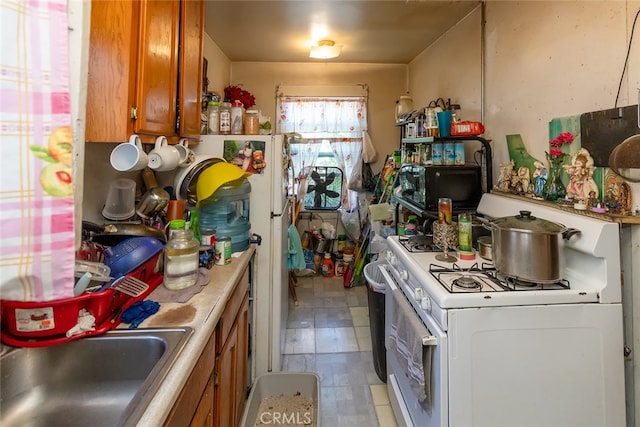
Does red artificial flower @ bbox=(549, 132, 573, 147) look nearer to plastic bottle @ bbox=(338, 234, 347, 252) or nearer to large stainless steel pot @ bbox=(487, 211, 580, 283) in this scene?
large stainless steel pot @ bbox=(487, 211, 580, 283)

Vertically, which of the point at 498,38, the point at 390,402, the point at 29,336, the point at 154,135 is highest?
the point at 498,38

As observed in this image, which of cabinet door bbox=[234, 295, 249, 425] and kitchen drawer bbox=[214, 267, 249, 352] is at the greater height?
kitchen drawer bbox=[214, 267, 249, 352]

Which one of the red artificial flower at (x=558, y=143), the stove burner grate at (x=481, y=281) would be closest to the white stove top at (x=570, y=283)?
the stove burner grate at (x=481, y=281)

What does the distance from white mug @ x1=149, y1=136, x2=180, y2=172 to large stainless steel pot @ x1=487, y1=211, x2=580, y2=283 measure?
4.54ft

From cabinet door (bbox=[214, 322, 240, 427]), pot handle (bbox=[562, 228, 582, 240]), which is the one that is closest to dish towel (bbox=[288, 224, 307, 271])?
cabinet door (bbox=[214, 322, 240, 427])

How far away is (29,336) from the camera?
0.91 meters

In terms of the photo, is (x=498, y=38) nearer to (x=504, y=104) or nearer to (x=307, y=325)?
(x=504, y=104)

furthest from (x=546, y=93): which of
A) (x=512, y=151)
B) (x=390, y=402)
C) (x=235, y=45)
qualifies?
(x=235, y=45)

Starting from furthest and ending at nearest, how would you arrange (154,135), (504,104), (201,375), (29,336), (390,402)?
(504,104) → (390,402) → (154,135) → (201,375) → (29,336)

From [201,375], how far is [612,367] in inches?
53.2

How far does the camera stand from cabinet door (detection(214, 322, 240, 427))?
124 cm

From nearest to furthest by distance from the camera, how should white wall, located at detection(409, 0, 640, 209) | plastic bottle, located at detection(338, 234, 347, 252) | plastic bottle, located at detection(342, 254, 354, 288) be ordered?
white wall, located at detection(409, 0, 640, 209)
plastic bottle, located at detection(342, 254, 354, 288)
plastic bottle, located at detection(338, 234, 347, 252)

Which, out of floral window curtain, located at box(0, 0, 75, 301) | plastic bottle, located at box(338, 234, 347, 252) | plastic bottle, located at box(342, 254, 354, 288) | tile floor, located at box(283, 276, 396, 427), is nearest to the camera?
floral window curtain, located at box(0, 0, 75, 301)

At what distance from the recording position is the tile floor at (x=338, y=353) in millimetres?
1912
